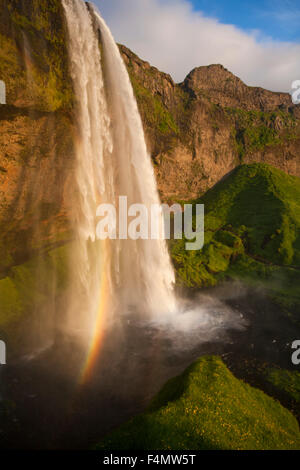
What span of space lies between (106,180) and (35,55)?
44.1 feet

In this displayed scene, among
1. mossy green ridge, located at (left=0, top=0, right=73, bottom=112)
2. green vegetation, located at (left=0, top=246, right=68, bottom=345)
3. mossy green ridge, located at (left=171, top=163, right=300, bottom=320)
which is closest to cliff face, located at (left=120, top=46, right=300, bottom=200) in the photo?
mossy green ridge, located at (left=171, top=163, right=300, bottom=320)

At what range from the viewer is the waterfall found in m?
28.0

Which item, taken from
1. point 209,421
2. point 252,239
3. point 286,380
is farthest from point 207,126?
point 209,421

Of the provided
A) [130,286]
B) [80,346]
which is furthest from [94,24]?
[80,346]

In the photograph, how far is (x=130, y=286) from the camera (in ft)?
117

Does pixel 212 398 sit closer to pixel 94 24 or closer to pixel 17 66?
pixel 17 66

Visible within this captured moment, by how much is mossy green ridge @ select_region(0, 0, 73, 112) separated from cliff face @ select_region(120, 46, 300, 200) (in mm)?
31016

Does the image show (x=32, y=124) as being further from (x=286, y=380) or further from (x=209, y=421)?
(x=286, y=380)

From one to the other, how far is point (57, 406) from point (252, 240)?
147 feet

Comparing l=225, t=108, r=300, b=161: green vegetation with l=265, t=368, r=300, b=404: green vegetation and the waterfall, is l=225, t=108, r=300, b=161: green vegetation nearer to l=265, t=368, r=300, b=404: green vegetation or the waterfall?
the waterfall

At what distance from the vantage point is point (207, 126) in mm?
77375

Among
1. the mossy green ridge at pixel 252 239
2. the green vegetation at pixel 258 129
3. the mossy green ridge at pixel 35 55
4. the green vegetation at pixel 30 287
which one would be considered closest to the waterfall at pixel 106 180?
the mossy green ridge at pixel 35 55
